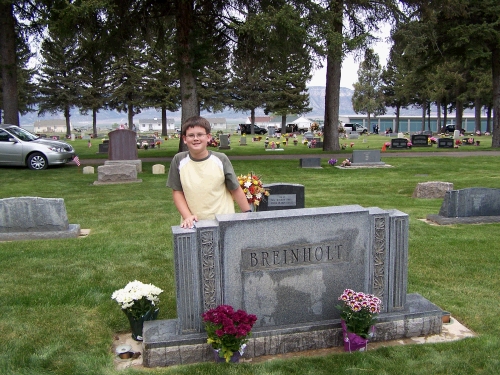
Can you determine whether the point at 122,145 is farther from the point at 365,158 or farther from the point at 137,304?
the point at 137,304

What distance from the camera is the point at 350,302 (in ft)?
14.7

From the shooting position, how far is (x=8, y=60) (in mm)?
23641

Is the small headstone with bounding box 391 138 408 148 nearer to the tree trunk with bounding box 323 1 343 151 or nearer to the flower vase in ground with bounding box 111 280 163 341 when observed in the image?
the tree trunk with bounding box 323 1 343 151

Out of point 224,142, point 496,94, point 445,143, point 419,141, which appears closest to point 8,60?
point 224,142

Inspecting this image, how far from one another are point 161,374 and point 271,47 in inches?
683

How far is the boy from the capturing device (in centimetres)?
454

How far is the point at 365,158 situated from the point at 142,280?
16.0 meters

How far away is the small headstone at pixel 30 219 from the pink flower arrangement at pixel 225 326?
5484 millimetres

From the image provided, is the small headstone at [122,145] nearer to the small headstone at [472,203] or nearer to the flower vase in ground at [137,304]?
the small headstone at [472,203]

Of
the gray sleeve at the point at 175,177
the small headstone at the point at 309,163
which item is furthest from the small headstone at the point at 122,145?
the gray sleeve at the point at 175,177

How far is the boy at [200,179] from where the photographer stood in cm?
454

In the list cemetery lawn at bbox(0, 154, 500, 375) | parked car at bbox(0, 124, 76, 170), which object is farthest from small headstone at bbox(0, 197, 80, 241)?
parked car at bbox(0, 124, 76, 170)

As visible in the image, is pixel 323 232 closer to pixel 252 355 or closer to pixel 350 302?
pixel 350 302

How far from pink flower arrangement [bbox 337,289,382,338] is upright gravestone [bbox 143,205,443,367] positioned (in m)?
0.24
